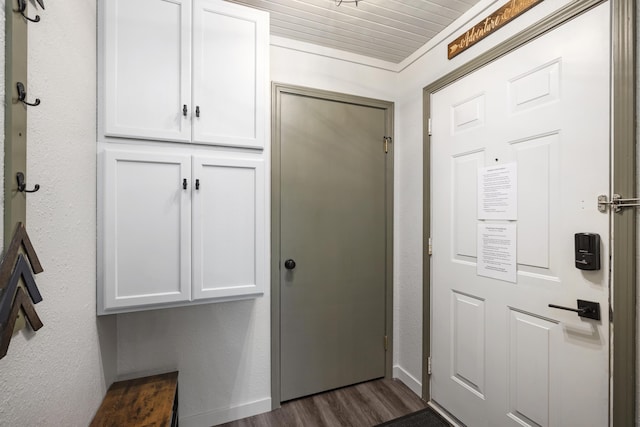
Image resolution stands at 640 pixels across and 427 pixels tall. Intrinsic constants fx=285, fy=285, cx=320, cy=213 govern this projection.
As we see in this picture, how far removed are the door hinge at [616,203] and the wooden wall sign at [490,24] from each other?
3.24ft

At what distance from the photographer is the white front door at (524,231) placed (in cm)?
119

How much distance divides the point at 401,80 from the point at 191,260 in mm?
2039

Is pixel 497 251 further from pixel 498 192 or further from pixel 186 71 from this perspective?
pixel 186 71

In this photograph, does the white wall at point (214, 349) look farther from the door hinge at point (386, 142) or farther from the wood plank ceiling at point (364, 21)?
the door hinge at point (386, 142)

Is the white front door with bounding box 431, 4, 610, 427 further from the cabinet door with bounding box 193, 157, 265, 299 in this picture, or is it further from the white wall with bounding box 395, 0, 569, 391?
the cabinet door with bounding box 193, 157, 265, 299

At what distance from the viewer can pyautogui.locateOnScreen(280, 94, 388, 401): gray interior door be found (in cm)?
199

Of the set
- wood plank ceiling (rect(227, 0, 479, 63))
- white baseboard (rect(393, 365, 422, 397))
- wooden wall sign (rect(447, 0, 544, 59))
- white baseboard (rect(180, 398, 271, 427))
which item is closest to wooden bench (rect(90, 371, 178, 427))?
white baseboard (rect(180, 398, 271, 427))

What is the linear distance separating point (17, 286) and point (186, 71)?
1.09m

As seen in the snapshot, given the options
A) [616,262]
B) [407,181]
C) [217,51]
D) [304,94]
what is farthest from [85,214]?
[616,262]

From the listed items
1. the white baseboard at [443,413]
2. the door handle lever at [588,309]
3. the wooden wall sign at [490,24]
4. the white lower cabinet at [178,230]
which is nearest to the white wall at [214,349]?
the white lower cabinet at [178,230]

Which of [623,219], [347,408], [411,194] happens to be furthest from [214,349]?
[623,219]

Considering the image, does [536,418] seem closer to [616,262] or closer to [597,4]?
[616,262]

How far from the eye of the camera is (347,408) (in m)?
1.95

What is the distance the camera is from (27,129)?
75 cm
